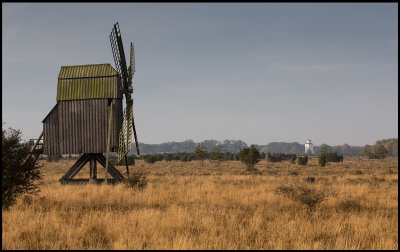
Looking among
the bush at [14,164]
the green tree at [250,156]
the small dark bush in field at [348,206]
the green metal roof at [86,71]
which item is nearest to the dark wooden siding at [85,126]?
the green metal roof at [86,71]

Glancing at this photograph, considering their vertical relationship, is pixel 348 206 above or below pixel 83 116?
below

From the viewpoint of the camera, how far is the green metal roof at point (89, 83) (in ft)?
57.8

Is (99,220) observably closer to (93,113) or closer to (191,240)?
(191,240)

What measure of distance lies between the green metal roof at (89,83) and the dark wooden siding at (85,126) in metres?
0.35

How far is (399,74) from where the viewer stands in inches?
224

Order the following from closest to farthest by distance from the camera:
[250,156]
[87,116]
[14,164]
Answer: [14,164] < [87,116] < [250,156]

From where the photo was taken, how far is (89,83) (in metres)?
17.8

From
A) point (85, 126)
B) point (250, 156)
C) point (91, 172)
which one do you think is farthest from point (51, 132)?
point (250, 156)

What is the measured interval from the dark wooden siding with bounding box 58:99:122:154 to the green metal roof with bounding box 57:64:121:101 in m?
0.35

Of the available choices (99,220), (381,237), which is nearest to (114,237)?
(99,220)

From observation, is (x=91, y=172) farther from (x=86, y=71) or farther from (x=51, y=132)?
(x=86, y=71)

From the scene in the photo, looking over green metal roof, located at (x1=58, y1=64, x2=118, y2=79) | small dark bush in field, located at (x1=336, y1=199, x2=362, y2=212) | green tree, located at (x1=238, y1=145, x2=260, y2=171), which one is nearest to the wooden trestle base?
green metal roof, located at (x1=58, y1=64, x2=118, y2=79)

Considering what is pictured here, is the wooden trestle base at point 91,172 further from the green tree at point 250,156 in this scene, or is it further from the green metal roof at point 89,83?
the green tree at point 250,156

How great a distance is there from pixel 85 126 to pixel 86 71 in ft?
11.0
